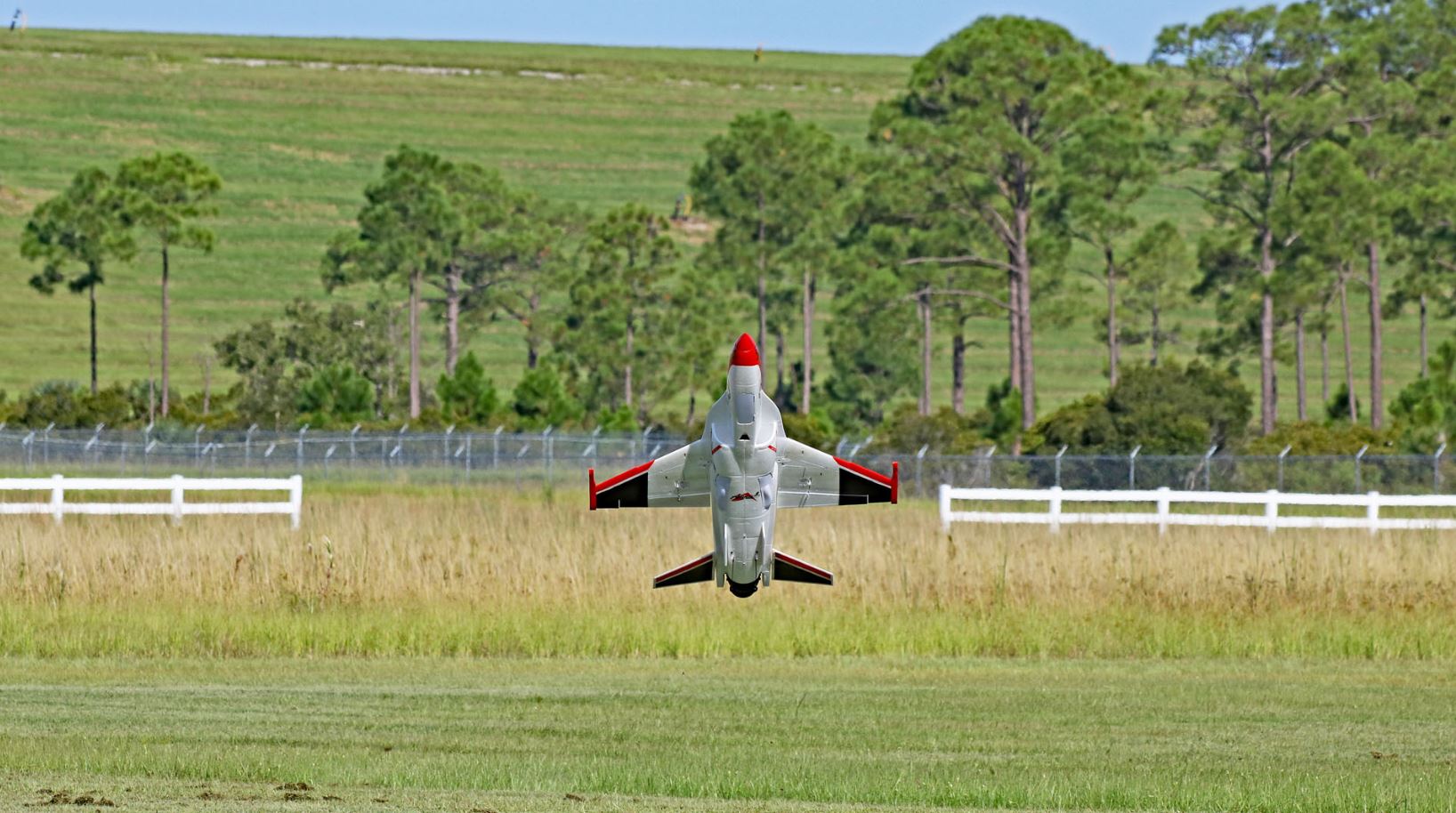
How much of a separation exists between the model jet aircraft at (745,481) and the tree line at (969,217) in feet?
190

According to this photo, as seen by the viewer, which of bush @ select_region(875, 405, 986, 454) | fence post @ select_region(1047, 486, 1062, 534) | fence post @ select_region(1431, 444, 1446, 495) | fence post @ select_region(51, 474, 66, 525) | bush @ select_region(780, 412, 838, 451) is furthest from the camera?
bush @ select_region(875, 405, 986, 454)

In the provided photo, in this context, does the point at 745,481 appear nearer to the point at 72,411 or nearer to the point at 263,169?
the point at 72,411

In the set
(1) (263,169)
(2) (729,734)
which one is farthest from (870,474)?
(1) (263,169)

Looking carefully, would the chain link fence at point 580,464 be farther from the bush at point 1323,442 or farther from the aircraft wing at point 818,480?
the aircraft wing at point 818,480

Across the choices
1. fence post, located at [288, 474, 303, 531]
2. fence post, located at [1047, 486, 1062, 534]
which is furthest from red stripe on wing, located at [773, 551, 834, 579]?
fence post, located at [288, 474, 303, 531]

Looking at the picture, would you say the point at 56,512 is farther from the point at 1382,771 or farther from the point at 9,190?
the point at 9,190

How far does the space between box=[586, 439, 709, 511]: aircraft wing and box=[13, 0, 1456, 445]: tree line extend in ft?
191

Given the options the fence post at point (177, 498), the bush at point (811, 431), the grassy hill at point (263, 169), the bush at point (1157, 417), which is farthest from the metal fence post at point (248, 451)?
the grassy hill at point (263, 169)

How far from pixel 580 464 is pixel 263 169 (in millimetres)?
122771

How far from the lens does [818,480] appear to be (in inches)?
251

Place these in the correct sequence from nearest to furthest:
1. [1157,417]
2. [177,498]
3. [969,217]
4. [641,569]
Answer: [641,569] < [177,498] < [1157,417] < [969,217]

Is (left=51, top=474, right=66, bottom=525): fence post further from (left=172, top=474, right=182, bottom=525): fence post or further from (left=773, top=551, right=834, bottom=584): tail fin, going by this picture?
A: (left=773, top=551, right=834, bottom=584): tail fin

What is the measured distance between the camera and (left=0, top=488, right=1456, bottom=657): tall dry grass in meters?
24.7

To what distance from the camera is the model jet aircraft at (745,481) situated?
6078mm
